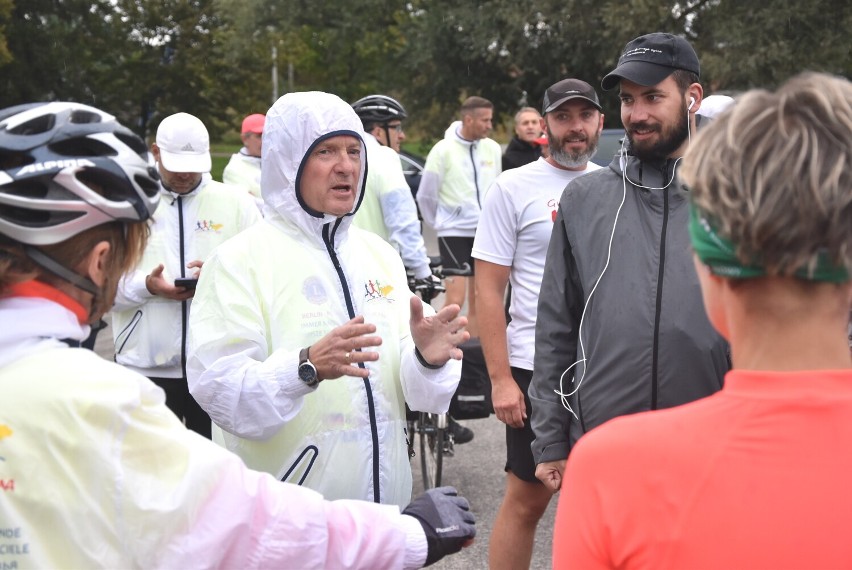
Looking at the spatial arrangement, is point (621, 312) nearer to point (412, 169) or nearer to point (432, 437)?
point (432, 437)

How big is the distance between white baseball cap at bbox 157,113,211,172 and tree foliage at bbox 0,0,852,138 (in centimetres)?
1737

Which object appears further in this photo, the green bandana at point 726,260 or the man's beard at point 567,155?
the man's beard at point 567,155

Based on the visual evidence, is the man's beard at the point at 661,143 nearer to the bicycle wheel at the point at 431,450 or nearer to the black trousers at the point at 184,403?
the black trousers at the point at 184,403

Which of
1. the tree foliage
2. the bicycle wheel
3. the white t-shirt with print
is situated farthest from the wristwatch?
the tree foliage

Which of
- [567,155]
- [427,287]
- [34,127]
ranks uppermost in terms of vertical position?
[34,127]

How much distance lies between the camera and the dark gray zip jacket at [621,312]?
3230 millimetres

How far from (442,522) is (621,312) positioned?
4.49 feet

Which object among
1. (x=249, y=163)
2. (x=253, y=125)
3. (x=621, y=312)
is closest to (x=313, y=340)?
(x=621, y=312)

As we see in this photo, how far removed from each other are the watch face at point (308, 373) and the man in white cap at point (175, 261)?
2193 mm

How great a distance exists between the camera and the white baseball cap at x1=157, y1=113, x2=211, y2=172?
17.7 feet

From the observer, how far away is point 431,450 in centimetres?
683

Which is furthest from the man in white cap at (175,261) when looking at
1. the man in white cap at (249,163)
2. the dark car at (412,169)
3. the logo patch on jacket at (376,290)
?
the dark car at (412,169)

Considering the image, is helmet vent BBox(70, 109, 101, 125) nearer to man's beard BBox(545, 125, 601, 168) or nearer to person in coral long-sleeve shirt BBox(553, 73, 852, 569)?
person in coral long-sleeve shirt BBox(553, 73, 852, 569)

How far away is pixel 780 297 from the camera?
1.47 m
